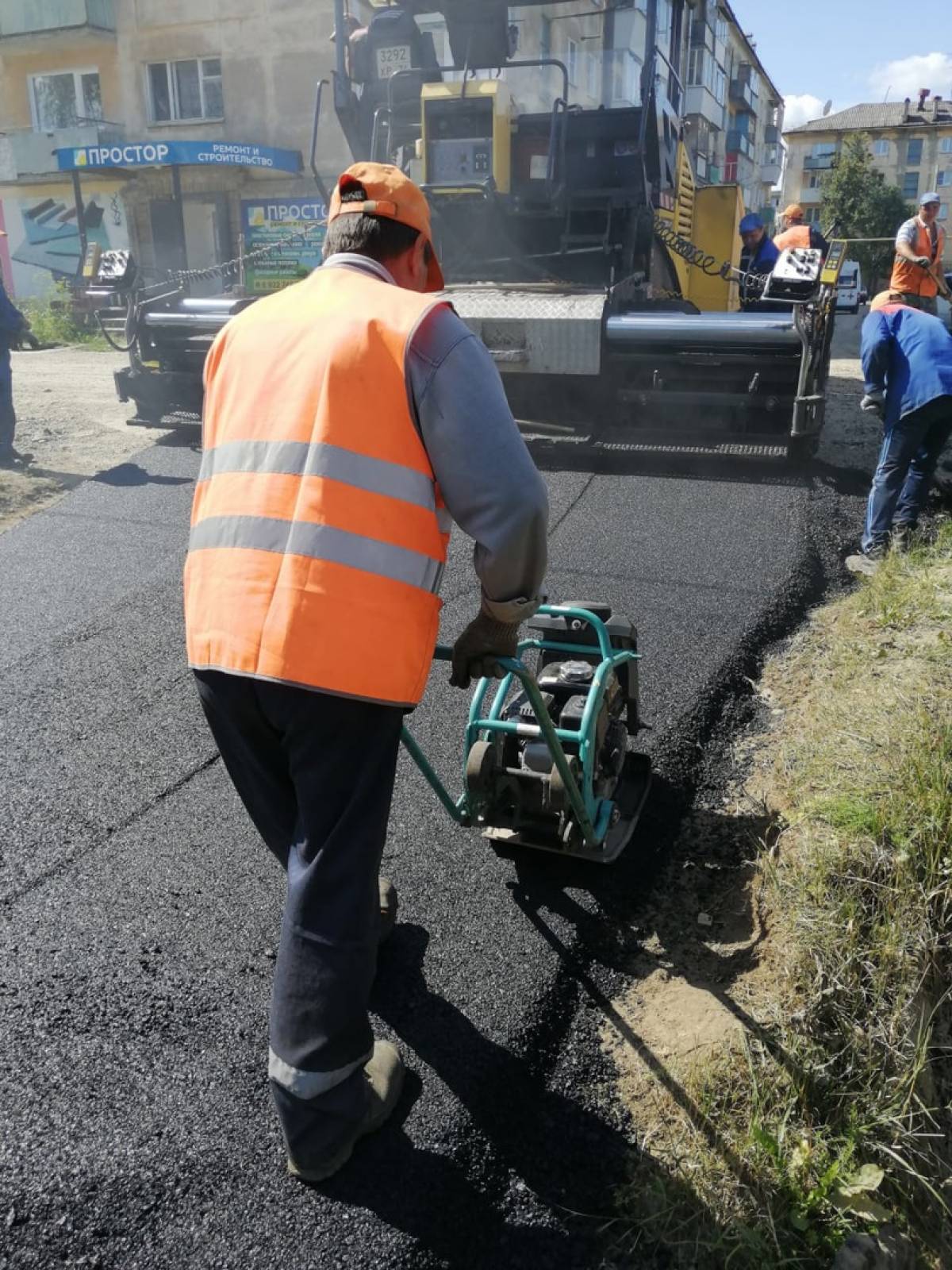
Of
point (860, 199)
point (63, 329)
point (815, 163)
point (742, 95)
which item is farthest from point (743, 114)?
point (63, 329)

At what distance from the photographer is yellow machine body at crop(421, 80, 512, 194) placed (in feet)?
24.0

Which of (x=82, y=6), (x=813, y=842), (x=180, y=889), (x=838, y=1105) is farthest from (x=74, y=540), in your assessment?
(x=82, y=6)

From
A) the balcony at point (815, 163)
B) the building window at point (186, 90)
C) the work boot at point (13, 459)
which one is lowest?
the work boot at point (13, 459)

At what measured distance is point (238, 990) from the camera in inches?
99.6

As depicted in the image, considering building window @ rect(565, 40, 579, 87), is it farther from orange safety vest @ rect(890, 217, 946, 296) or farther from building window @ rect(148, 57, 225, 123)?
building window @ rect(148, 57, 225, 123)

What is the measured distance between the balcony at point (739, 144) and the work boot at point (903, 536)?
42.0 meters

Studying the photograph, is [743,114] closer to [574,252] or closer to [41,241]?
[41,241]

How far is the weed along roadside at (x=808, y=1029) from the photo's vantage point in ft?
6.68

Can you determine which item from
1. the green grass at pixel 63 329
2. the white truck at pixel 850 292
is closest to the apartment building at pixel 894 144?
the white truck at pixel 850 292

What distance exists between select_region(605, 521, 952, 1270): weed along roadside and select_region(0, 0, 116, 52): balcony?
26.2 metres

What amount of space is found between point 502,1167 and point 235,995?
2.58 ft

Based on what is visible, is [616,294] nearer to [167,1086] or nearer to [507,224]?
[507,224]

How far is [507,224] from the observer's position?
25.9 feet

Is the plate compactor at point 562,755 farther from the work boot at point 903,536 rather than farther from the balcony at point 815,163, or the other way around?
the balcony at point 815,163
